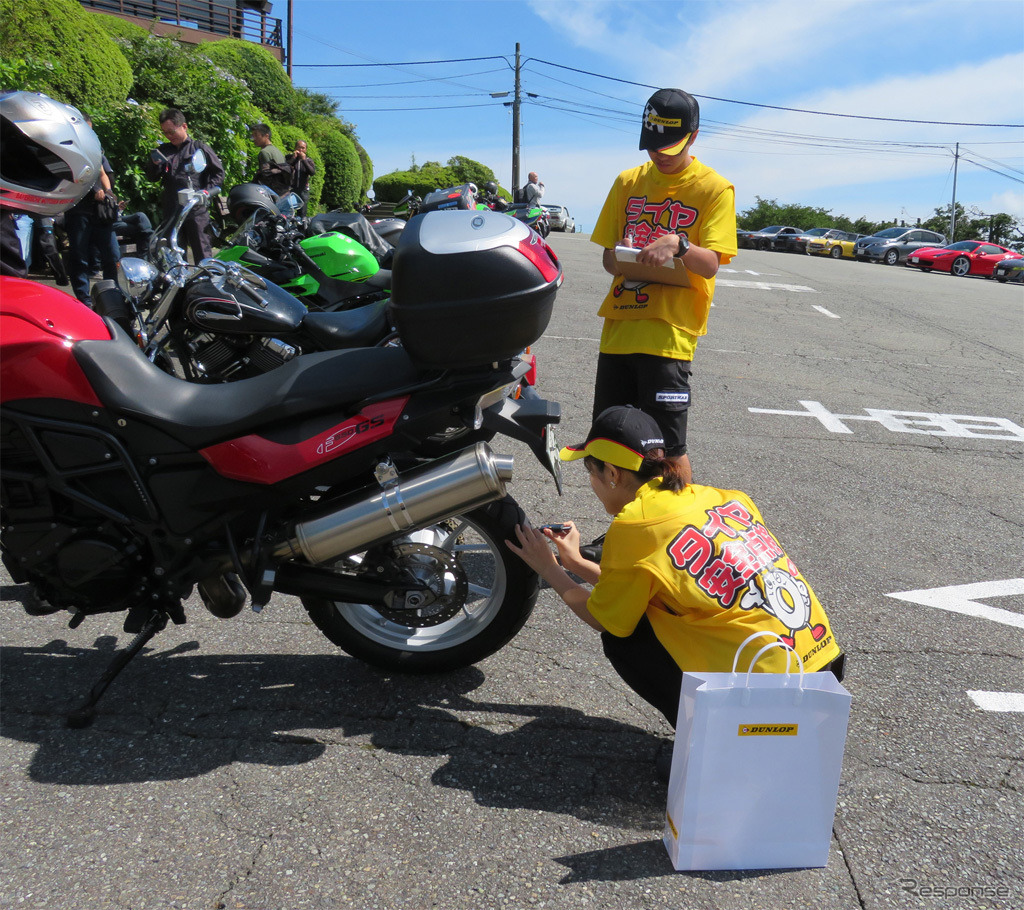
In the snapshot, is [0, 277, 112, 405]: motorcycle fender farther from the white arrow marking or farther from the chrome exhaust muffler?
the white arrow marking

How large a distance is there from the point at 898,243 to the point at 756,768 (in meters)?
31.0

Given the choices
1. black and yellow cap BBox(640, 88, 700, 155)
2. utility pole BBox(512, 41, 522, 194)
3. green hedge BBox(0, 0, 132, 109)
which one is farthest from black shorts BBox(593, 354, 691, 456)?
utility pole BBox(512, 41, 522, 194)

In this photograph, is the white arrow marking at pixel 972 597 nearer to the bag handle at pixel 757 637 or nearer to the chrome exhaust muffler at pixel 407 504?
the bag handle at pixel 757 637

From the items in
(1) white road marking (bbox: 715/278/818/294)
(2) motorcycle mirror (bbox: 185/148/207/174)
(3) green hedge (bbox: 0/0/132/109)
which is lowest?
(1) white road marking (bbox: 715/278/818/294)

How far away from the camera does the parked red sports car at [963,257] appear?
25.9 m

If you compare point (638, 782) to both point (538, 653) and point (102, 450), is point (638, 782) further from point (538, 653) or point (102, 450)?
point (102, 450)

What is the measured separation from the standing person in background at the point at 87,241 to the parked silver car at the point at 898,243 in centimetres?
2701

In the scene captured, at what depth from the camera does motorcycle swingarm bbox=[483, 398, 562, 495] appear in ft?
8.51

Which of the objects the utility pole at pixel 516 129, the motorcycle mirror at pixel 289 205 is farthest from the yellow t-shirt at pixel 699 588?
the utility pole at pixel 516 129

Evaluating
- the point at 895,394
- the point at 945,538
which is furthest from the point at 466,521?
the point at 895,394

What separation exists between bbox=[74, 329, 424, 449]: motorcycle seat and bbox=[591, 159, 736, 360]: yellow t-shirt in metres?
1.33

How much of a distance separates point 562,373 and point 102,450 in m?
5.60

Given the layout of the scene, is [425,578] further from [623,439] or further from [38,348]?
[38,348]

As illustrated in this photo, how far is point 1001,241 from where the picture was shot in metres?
41.2
